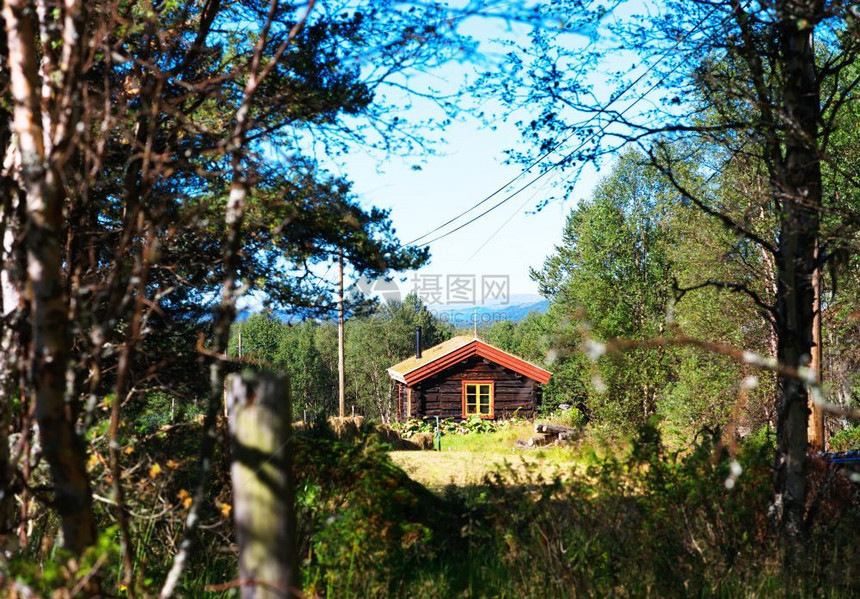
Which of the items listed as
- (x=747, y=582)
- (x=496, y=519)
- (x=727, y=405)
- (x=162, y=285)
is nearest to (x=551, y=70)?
(x=496, y=519)

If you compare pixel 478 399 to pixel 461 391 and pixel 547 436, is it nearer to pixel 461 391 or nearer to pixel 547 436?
pixel 461 391

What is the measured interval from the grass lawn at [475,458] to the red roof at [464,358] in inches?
126

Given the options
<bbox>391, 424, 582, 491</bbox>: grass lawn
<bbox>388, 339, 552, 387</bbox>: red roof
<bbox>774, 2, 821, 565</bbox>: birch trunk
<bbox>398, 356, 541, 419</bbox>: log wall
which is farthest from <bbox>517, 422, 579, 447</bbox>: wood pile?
<bbox>774, 2, 821, 565</bbox>: birch trunk

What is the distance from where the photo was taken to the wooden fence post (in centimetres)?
219

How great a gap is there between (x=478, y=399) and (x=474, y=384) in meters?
0.68

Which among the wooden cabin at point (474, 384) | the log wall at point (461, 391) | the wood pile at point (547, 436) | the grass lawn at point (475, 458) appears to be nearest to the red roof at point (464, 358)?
the wooden cabin at point (474, 384)

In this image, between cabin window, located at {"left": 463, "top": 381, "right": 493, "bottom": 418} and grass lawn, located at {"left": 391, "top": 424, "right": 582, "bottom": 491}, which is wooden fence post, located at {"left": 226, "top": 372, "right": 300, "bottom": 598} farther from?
cabin window, located at {"left": 463, "top": 381, "right": 493, "bottom": 418}

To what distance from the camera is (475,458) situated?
61.4ft

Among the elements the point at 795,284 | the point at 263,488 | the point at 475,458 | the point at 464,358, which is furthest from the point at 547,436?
the point at 263,488

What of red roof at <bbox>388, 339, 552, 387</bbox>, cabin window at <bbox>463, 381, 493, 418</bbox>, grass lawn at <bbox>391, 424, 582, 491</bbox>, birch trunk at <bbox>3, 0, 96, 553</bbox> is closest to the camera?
birch trunk at <bbox>3, 0, 96, 553</bbox>

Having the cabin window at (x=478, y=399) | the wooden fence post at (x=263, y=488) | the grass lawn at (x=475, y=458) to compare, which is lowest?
the grass lawn at (x=475, y=458)

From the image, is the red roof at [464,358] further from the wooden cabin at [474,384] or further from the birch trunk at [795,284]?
the birch trunk at [795,284]

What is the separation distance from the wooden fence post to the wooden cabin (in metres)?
28.8

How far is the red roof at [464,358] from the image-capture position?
1216 inches
